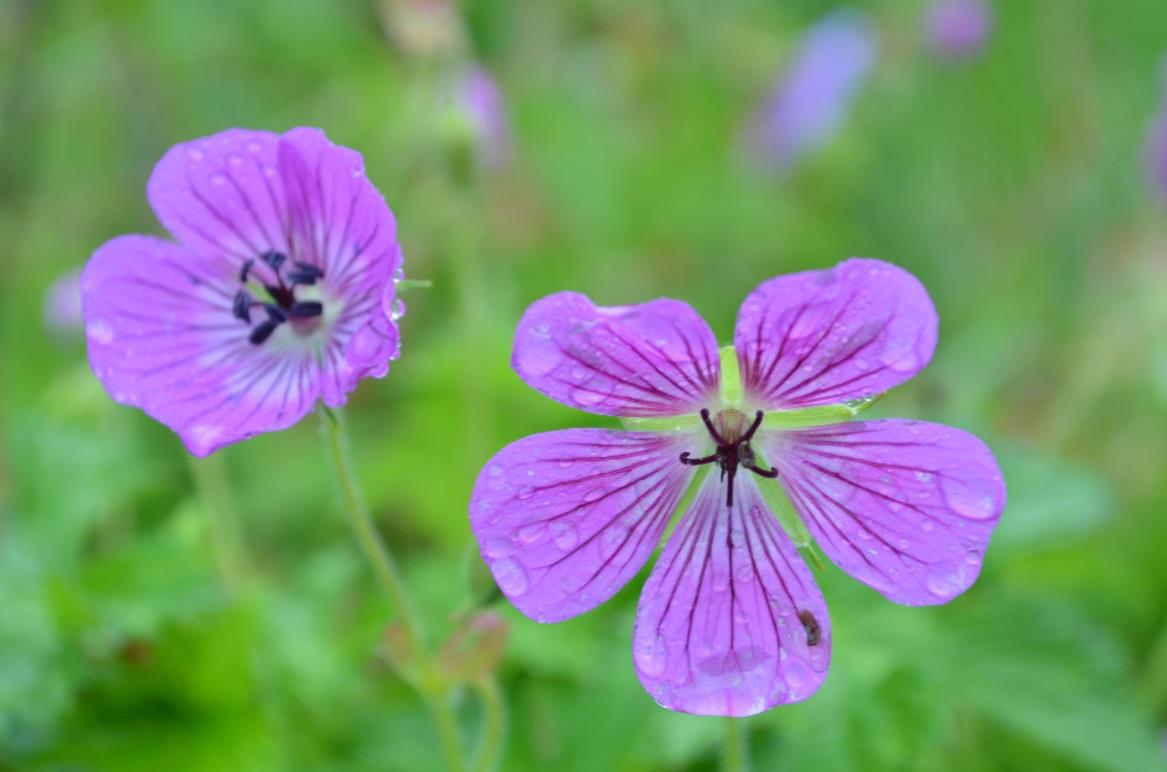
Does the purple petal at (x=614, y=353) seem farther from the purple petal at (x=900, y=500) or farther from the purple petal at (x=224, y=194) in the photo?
the purple petal at (x=224, y=194)

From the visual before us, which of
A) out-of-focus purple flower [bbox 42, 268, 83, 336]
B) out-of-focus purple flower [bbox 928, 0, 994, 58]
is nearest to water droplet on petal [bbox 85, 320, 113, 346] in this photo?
out-of-focus purple flower [bbox 42, 268, 83, 336]

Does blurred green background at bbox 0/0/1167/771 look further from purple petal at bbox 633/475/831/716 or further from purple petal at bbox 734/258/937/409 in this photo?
purple petal at bbox 734/258/937/409

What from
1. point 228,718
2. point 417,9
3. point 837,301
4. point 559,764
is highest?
point 417,9

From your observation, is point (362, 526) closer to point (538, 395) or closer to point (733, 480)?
point (733, 480)

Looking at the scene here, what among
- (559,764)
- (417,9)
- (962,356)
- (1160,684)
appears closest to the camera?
(559,764)

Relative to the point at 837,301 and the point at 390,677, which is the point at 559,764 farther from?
the point at 837,301

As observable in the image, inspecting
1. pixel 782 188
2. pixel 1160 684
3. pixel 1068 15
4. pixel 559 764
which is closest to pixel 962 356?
pixel 1160 684

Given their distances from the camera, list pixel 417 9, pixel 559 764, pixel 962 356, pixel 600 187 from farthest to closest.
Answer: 1. pixel 600 187
2. pixel 962 356
3. pixel 417 9
4. pixel 559 764

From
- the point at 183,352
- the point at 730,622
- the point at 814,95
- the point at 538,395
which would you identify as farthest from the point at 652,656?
the point at 814,95
